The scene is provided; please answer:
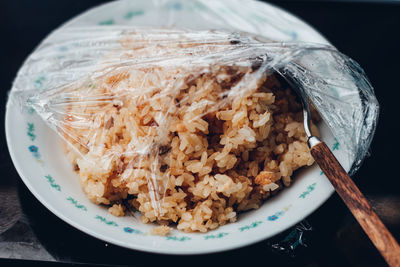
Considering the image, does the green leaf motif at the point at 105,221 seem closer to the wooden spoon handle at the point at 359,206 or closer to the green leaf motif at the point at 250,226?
the green leaf motif at the point at 250,226

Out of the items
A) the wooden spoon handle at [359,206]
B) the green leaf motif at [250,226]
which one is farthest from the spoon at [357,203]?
the green leaf motif at [250,226]

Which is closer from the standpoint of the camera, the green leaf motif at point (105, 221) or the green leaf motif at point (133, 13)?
the green leaf motif at point (105, 221)

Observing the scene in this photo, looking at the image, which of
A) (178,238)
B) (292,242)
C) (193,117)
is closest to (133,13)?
(193,117)

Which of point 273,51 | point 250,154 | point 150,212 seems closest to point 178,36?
point 273,51

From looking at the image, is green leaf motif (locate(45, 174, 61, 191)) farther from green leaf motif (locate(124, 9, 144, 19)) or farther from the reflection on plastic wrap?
green leaf motif (locate(124, 9, 144, 19))

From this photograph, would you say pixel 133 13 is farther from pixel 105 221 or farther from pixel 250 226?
pixel 250 226

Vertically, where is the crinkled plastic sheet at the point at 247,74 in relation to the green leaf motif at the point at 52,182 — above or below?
above
